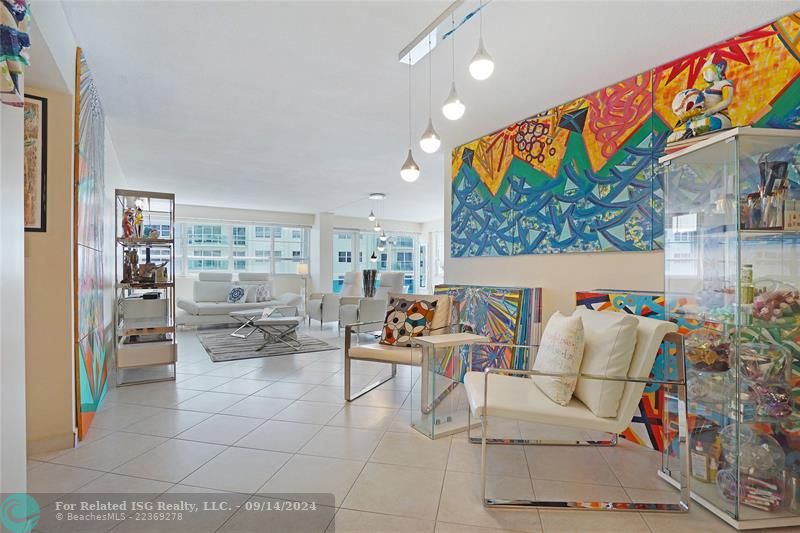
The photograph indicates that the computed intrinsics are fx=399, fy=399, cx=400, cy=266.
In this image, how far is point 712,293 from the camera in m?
2.03

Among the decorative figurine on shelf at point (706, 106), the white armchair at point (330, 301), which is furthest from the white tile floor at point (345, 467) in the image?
the white armchair at point (330, 301)

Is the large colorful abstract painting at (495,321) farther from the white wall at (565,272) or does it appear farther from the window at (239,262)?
the window at (239,262)

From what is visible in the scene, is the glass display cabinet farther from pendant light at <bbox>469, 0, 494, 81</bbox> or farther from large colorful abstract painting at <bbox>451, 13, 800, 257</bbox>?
pendant light at <bbox>469, 0, 494, 81</bbox>

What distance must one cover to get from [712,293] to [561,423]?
3.38 feet

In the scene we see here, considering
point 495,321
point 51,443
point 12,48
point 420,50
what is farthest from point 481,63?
point 51,443

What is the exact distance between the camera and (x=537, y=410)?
6.33ft

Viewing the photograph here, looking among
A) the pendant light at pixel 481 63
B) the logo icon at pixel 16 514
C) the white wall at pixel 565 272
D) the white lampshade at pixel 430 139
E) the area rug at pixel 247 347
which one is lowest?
the area rug at pixel 247 347

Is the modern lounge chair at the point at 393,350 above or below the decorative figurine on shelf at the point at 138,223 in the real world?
below

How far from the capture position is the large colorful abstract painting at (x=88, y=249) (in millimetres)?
2463

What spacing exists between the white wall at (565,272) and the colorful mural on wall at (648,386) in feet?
0.56

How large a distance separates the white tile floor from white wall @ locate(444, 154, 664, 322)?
1.04 metres

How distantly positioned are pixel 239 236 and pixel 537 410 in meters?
8.14

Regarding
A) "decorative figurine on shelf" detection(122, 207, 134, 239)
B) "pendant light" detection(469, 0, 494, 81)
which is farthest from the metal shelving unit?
"pendant light" detection(469, 0, 494, 81)

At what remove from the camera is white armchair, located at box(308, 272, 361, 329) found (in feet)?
23.4
